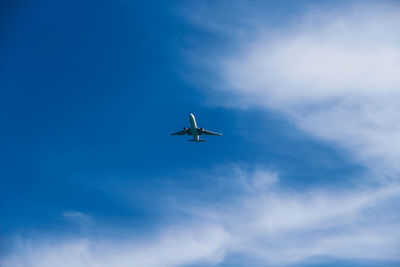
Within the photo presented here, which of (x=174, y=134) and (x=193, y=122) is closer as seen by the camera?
(x=193, y=122)

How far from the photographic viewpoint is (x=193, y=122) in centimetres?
10850

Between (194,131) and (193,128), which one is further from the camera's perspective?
(194,131)

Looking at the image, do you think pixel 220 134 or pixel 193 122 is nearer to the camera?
pixel 193 122

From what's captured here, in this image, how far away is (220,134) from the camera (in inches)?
4906

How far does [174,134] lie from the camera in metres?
123

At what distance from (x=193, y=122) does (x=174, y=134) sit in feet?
53.5

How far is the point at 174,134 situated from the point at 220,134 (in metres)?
16.7
